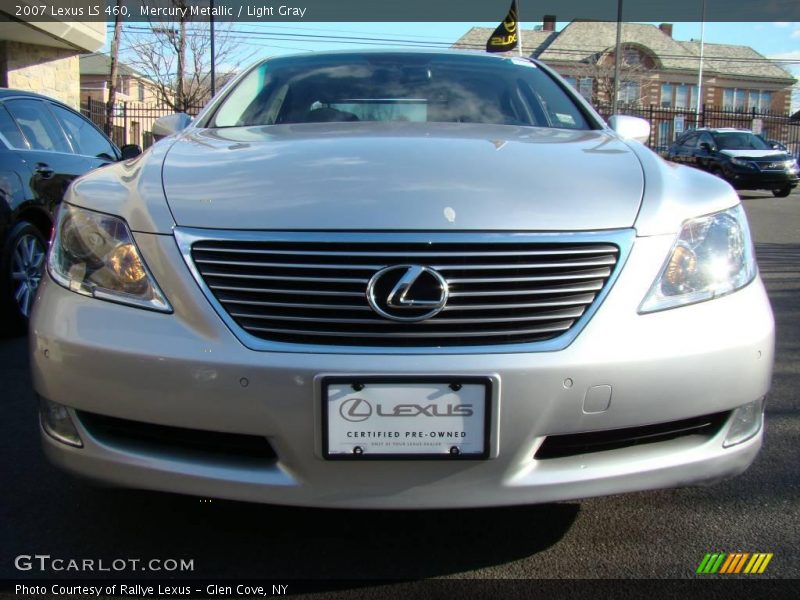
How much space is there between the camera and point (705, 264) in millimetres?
2023

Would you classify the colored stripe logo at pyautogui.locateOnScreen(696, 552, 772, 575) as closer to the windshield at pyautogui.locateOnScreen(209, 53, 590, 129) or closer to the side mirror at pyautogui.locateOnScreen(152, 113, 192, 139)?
the windshield at pyautogui.locateOnScreen(209, 53, 590, 129)

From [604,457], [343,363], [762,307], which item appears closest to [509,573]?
[604,457]

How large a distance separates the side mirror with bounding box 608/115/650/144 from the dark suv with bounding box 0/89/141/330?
2.51 meters

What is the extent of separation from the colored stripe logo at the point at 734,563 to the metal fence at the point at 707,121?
53.4 ft

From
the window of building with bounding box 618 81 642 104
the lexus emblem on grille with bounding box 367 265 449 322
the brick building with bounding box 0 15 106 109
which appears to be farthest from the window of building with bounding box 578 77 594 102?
the lexus emblem on grille with bounding box 367 265 449 322

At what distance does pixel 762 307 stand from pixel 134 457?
5.46 ft

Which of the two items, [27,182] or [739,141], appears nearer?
[27,182]

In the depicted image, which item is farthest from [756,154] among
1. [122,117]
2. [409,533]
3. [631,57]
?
[631,57]

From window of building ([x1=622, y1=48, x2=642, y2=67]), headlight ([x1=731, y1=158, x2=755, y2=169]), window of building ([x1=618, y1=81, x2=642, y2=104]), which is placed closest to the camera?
headlight ([x1=731, y1=158, x2=755, y2=169])

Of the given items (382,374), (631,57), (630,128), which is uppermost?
(631,57)

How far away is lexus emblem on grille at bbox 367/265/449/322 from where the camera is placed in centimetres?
179

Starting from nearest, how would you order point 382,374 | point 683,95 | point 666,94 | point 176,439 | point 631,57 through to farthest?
point 382,374
point 176,439
point 631,57
point 666,94
point 683,95

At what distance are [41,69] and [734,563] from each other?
1803cm

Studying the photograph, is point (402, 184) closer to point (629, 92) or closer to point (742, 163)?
point (742, 163)
